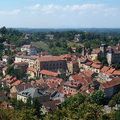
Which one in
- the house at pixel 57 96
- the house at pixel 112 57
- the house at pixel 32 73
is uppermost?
the house at pixel 112 57

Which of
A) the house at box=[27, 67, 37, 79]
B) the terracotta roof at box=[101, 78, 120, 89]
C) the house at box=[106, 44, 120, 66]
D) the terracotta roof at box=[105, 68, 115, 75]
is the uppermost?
the house at box=[106, 44, 120, 66]

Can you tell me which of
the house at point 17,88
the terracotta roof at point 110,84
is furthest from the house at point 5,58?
the terracotta roof at point 110,84

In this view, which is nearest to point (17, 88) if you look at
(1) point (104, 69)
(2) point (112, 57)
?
(1) point (104, 69)

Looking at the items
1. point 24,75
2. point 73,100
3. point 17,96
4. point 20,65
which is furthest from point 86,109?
point 20,65

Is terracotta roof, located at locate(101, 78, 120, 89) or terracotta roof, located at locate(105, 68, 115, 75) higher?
terracotta roof, located at locate(101, 78, 120, 89)

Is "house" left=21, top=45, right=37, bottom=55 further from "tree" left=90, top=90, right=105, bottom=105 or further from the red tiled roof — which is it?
"tree" left=90, top=90, right=105, bottom=105

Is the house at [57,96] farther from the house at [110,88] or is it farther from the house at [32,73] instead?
the house at [32,73]

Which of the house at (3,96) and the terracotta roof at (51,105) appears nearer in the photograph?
the terracotta roof at (51,105)

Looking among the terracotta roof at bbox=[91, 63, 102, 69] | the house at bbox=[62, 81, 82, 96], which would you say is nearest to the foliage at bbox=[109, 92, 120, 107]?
the house at bbox=[62, 81, 82, 96]
